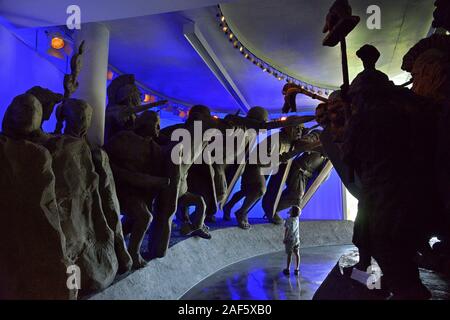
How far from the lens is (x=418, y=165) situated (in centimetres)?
203

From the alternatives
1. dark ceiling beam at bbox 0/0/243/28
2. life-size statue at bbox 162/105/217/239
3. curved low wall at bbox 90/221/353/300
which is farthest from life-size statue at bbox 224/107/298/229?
dark ceiling beam at bbox 0/0/243/28

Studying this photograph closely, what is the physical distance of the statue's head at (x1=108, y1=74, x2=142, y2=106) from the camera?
15.6ft

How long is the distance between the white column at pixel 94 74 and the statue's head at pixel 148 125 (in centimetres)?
110

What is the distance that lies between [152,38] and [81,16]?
2.55m

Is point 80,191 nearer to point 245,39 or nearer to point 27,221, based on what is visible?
point 27,221

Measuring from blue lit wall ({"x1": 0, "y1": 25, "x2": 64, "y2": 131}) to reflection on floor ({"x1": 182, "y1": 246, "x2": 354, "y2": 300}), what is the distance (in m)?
4.00

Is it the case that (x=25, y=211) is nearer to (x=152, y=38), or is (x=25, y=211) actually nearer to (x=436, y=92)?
(x=436, y=92)

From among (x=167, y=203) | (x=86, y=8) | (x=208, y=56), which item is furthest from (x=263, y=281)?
(x=208, y=56)

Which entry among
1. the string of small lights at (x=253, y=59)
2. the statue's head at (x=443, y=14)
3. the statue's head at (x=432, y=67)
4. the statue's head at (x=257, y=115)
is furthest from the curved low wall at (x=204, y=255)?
the statue's head at (x=443, y=14)

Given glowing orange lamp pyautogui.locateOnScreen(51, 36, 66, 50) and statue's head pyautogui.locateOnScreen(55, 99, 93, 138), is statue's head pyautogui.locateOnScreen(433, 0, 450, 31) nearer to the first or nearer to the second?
statue's head pyautogui.locateOnScreen(55, 99, 93, 138)

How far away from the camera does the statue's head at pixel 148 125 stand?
412cm

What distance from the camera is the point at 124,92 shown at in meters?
4.76
